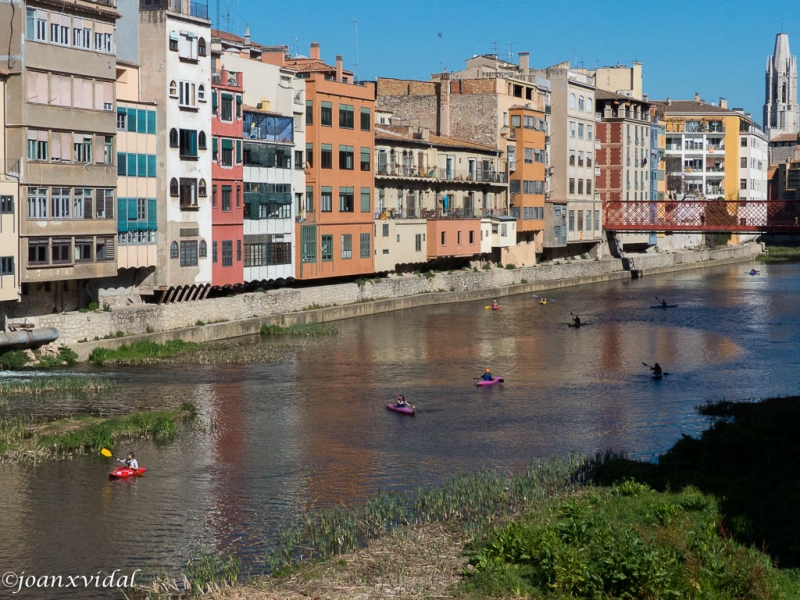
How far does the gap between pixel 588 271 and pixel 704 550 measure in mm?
74848

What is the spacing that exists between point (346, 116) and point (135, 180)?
18.6m

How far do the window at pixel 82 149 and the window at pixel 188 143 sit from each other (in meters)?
6.31

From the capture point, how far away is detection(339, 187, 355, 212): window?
67.0 metres

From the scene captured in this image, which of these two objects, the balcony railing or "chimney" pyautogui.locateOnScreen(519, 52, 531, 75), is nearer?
the balcony railing

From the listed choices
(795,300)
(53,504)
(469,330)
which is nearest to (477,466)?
(53,504)

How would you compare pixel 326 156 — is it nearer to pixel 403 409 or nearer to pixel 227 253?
pixel 227 253

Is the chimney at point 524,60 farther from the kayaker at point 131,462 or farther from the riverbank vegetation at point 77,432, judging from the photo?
the kayaker at point 131,462

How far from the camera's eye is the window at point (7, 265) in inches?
1710

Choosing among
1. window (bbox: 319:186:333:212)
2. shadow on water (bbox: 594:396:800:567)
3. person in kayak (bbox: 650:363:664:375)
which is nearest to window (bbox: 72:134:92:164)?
window (bbox: 319:186:333:212)

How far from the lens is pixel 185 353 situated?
161 ft

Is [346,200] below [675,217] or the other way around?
the other way around

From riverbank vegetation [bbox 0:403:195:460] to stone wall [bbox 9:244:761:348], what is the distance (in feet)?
34.8

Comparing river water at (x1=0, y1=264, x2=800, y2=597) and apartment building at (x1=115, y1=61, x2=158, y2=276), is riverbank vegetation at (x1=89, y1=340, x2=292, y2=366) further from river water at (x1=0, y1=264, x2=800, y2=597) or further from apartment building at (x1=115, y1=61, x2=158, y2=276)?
apartment building at (x1=115, y1=61, x2=158, y2=276)

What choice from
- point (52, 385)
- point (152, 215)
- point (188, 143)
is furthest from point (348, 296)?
point (52, 385)
